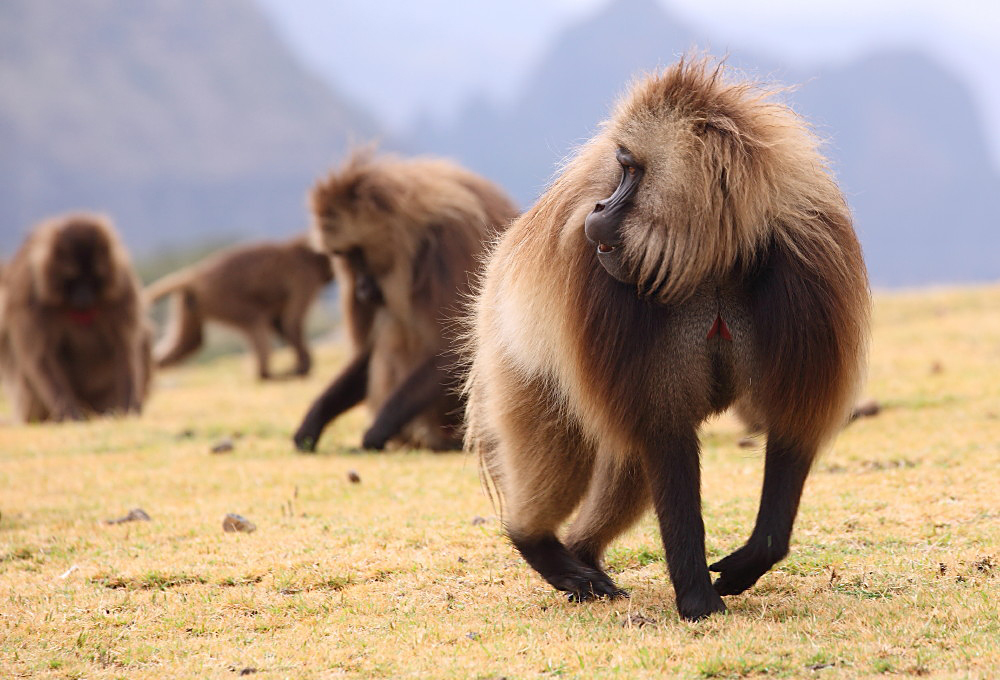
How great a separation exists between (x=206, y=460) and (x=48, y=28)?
127665 millimetres

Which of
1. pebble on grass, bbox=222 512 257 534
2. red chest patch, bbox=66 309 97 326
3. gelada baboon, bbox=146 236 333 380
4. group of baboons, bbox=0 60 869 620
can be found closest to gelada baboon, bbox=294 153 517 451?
pebble on grass, bbox=222 512 257 534

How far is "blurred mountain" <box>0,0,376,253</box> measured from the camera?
111m

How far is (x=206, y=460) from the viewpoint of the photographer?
7926 millimetres

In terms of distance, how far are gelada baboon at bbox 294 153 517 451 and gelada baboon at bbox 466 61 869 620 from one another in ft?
12.5

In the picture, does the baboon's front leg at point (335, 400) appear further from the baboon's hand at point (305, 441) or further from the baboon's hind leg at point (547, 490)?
the baboon's hind leg at point (547, 490)

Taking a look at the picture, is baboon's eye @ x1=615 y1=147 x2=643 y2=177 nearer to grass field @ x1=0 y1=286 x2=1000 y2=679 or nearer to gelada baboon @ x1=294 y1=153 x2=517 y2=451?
grass field @ x1=0 y1=286 x2=1000 y2=679

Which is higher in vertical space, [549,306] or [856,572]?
[549,306]

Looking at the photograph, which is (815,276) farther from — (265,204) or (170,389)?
(265,204)

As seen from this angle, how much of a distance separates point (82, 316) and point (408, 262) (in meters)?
4.61

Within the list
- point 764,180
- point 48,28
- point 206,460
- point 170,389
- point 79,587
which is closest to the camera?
point 764,180

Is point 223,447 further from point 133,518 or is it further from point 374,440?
point 133,518

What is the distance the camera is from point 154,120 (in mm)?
124188

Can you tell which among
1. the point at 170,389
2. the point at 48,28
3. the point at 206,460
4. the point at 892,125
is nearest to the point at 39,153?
the point at 48,28

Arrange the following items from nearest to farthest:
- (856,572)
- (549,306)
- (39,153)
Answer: (549,306), (856,572), (39,153)
